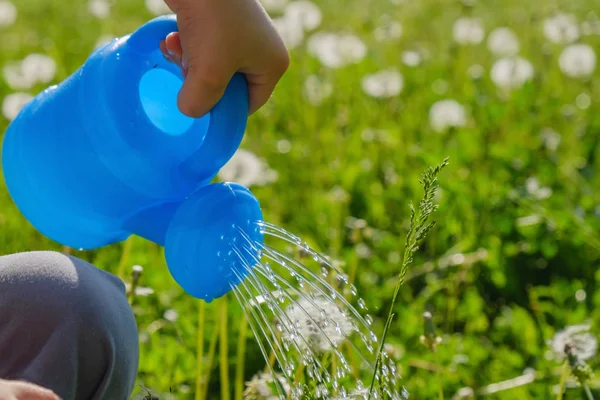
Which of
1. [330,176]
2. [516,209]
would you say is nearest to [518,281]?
[516,209]

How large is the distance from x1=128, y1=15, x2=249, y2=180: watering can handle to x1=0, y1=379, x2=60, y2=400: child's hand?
299 millimetres

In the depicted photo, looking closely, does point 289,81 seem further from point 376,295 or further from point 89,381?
point 89,381

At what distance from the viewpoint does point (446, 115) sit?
6.97 feet

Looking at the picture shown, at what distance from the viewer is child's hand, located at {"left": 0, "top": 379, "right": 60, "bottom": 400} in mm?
694

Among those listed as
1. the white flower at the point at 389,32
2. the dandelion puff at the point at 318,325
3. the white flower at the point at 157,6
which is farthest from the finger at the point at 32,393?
the white flower at the point at 157,6

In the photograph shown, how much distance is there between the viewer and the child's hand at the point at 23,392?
694mm

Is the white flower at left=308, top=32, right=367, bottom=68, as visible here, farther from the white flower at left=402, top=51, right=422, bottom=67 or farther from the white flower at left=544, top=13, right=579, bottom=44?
the white flower at left=544, top=13, right=579, bottom=44

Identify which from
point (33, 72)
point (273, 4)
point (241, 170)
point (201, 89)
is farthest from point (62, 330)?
point (273, 4)

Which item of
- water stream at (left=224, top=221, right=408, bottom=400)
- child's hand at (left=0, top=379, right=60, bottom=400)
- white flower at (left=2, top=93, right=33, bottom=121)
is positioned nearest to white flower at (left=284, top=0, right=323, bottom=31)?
white flower at (left=2, top=93, right=33, bottom=121)

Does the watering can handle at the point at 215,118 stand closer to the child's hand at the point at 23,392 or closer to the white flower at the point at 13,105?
the child's hand at the point at 23,392

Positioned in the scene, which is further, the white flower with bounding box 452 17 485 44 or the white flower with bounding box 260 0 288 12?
the white flower with bounding box 260 0 288 12

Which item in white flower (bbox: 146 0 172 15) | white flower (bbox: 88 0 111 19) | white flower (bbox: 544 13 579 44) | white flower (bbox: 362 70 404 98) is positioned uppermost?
white flower (bbox: 88 0 111 19)

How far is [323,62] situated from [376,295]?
1.09m

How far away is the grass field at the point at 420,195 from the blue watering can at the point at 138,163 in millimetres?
187
